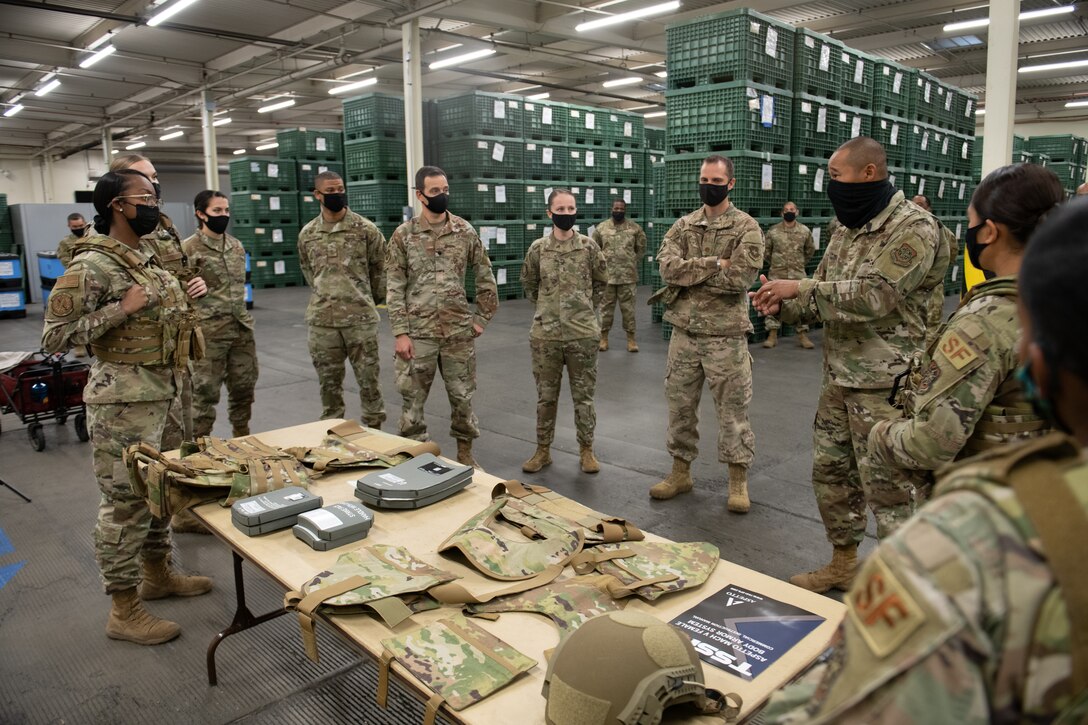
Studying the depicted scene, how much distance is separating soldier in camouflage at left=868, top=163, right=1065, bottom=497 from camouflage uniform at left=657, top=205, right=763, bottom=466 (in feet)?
6.37

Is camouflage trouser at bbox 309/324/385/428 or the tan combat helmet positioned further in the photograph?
camouflage trouser at bbox 309/324/385/428

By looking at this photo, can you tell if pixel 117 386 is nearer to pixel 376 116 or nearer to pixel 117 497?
pixel 117 497

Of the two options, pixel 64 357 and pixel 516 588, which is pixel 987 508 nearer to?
pixel 516 588

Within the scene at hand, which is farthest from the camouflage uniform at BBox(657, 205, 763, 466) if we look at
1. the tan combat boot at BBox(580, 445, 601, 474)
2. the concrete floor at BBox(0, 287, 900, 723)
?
the tan combat boot at BBox(580, 445, 601, 474)

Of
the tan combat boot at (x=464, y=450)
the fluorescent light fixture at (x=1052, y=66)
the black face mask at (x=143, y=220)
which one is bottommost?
the tan combat boot at (x=464, y=450)

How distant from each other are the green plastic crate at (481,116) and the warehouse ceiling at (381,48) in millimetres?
1196

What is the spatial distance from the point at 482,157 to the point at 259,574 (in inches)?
395

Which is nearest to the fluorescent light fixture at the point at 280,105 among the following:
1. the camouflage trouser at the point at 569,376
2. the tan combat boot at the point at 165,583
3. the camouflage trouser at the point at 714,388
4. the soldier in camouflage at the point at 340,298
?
the soldier in camouflage at the point at 340,298

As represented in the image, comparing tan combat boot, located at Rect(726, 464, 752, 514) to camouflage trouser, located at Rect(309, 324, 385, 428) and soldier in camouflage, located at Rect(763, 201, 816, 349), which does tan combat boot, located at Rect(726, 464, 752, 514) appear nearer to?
camouflage trouser, located at Rect(309, 324, 385, 428)

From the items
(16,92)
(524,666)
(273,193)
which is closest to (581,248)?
(524,666)

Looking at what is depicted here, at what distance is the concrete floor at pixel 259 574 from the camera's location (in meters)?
2.59

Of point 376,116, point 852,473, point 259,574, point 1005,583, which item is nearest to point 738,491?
point 852,473

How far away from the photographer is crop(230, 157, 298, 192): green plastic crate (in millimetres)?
15953

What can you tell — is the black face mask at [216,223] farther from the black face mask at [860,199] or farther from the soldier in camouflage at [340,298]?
the black face mask at [860,199]
